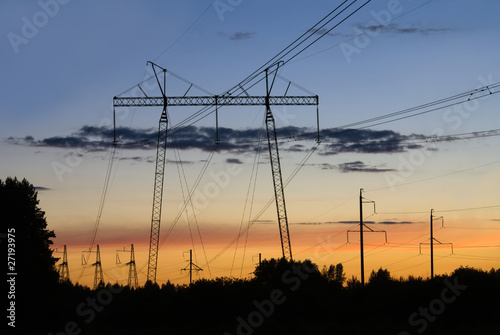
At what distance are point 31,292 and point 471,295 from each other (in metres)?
54.3

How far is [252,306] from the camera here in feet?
283

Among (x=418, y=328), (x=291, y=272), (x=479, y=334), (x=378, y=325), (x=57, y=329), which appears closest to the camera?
(x=479, y=334)

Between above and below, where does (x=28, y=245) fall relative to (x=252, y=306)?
above

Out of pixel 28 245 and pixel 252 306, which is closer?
pixel 252 306

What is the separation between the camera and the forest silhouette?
80.5 metres

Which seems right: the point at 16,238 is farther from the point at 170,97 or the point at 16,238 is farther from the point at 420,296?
the point at 420,296

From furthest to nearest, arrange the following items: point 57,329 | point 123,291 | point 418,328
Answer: point 123,291, point 57,329, point 418,328

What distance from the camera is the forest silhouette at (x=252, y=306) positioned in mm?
80500

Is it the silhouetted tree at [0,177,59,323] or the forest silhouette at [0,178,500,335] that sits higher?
the silhouetted tree at [0,177,59,323]

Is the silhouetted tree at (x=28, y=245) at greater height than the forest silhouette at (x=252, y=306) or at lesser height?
greater

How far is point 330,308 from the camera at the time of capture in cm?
8675

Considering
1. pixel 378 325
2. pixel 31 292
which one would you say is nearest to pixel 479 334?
pixel 378 325

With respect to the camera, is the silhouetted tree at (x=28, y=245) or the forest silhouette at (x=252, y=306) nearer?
the forest silhouette at (x=252, y=306)

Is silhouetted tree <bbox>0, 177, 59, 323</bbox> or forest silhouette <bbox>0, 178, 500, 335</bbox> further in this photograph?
silhouetted tree <bbox>0, 177, 59, 323</bbox>
